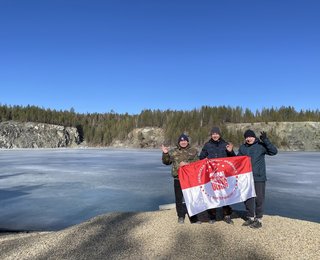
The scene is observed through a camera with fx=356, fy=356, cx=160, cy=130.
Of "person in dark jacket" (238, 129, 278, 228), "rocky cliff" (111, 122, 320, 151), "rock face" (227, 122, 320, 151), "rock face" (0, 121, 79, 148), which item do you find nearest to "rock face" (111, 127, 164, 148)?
"rocky cliff" (111, 122, 320, 151)

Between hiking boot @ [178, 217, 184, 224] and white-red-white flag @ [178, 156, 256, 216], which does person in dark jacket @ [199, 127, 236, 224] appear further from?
hiking boot @ [178, 217, 184, 224]

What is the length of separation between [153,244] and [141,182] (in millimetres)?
10616

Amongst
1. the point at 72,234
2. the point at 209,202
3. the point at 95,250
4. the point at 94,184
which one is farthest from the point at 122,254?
the point at 94,184

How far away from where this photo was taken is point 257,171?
26.8ft

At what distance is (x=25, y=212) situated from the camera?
1152cm

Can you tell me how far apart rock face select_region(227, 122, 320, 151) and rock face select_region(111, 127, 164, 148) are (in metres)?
22.9

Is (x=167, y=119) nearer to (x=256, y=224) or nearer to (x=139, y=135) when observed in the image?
(x=139, y=135)

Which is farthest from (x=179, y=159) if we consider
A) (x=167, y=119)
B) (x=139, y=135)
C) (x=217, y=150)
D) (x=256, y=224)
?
(x=167, y=119)

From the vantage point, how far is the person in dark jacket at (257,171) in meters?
7.97

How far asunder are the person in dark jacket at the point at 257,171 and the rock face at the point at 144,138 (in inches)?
3420

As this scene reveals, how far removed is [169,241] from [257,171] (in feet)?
8.57

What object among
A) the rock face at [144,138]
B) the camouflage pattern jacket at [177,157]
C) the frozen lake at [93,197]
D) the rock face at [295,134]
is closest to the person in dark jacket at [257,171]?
the camouflage pattern jacket at [177,157]

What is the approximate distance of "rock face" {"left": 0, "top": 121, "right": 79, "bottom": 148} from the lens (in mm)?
89750

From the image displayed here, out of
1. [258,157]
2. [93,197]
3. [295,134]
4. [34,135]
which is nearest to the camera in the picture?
[258,157]
